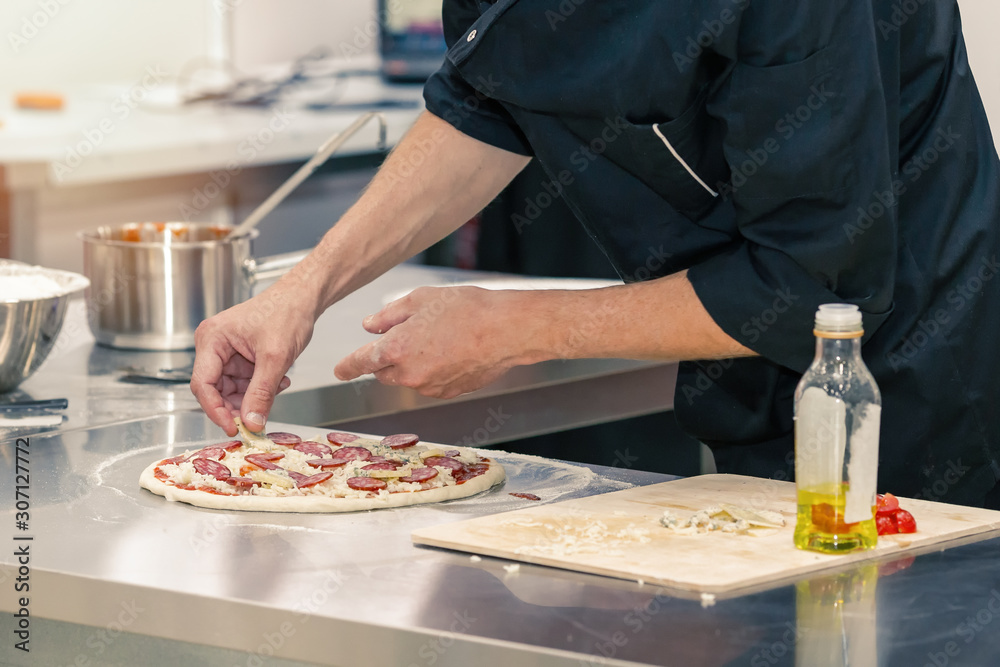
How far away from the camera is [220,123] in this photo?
12.6 ft

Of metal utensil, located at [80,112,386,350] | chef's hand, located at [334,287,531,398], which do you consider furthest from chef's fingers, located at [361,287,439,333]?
metal utensil, located at [80,112,386,350]

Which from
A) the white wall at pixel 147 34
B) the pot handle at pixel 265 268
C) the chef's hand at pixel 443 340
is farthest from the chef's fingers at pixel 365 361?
the white wall at pixel 147 34

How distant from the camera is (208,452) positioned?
56.4 inches

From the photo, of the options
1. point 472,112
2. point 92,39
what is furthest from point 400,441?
point 92,39

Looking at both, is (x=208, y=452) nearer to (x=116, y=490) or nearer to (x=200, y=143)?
(x=116, y=490)

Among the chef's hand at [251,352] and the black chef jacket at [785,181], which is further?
the chef's hand at [251,352]

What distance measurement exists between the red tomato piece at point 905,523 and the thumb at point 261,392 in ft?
2.21

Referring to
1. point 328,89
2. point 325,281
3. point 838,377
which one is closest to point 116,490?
point 325,281

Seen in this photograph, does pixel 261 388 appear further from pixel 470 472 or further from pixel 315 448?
pixel 470 472

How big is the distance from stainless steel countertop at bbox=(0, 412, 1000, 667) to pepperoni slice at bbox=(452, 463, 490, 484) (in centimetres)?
9

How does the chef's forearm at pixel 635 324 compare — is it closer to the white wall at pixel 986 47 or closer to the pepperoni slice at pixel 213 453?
the pepperoni slice at pixel 213 453

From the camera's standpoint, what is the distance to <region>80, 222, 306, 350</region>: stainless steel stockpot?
1929 millimetres

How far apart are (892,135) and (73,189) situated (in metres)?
2.51

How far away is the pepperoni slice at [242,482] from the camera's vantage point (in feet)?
4.35
